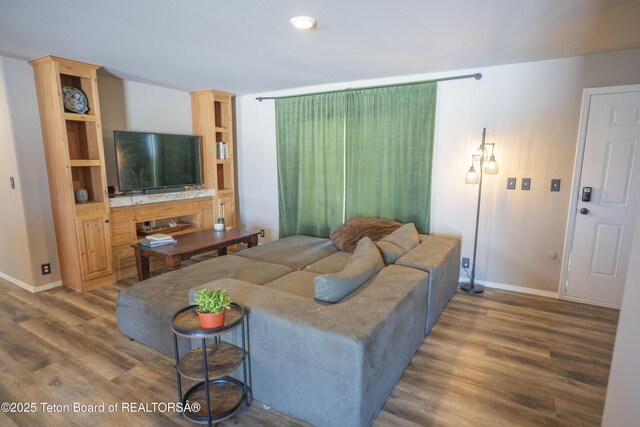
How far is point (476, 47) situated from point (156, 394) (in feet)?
11.4

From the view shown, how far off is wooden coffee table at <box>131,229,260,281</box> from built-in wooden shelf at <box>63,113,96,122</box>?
1368 millimetres

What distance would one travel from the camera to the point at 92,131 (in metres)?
3.60

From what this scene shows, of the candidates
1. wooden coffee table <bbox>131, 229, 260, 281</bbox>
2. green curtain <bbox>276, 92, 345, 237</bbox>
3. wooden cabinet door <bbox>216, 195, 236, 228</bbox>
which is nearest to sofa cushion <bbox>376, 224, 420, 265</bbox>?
green curtain <bbox>276, 92, 345, 237</bbox>

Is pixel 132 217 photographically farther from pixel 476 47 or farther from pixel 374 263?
pixel 476 47

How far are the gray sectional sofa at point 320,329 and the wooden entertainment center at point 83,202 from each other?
137 centimetres

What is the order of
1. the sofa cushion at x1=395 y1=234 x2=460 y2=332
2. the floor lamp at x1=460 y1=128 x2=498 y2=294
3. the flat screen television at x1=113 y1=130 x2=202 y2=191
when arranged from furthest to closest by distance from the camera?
the flat screen television at x1=113 y1=130 x2=202 y2=191, the floor lamp at x1=460 y1=128 x2=498 y2=294, the sofa cushion at x1=395 y1=234 x2=460 y2=332

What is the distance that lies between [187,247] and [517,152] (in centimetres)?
353

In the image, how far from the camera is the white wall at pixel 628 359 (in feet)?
2.99

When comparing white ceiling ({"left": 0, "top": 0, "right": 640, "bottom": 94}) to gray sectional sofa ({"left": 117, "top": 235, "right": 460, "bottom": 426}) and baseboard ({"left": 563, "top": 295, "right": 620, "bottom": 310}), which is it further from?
baseboard ({"left": 563, "top": 295, "right": 620, "bottom": 310})

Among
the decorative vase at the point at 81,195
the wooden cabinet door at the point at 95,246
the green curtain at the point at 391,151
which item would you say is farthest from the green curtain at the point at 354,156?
the decorative vase at the point at 81,195

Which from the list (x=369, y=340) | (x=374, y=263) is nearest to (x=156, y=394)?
(x=369, y=340)

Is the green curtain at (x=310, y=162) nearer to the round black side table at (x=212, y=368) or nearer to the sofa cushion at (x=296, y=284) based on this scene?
the sofa cushion at (x=296, y=284)

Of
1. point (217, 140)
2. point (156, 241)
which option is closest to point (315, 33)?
point (156, 241)

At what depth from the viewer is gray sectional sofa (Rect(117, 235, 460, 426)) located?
1.61 meters
